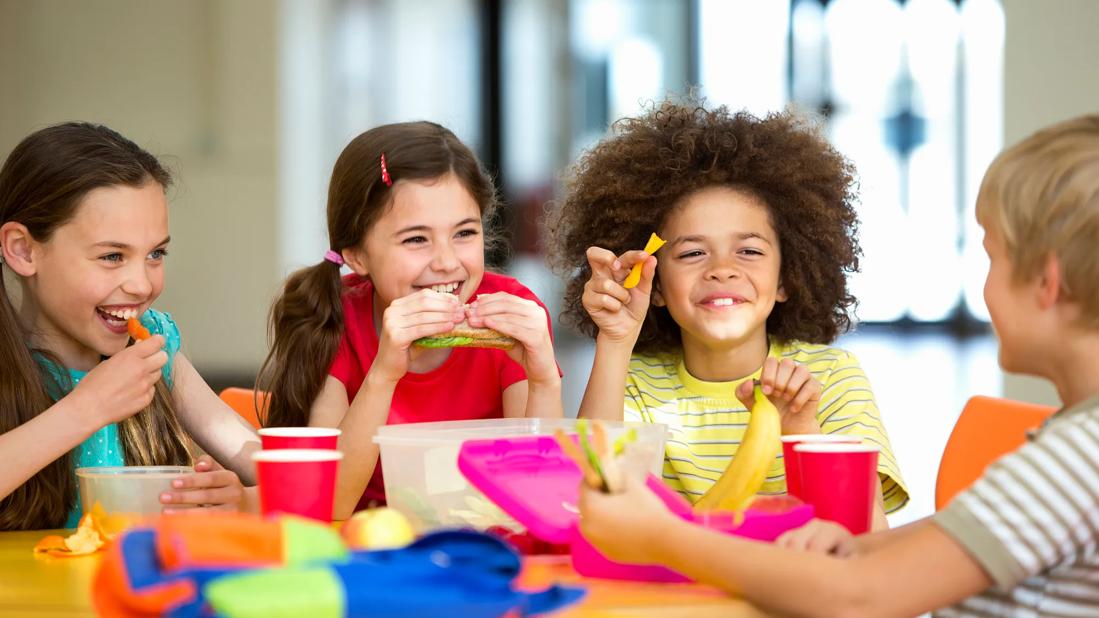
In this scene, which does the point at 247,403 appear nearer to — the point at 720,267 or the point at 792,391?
the point at 720,267

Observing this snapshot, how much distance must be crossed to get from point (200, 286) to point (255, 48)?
5.19ft

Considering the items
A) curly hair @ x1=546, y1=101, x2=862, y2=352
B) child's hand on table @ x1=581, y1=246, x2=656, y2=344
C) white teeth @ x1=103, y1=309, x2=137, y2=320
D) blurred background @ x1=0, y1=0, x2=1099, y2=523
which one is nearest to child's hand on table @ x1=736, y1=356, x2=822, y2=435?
child's hand on table @ x1=581, y1=246, x2=656, y2=344

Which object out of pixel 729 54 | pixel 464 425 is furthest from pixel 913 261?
pixel 464 425

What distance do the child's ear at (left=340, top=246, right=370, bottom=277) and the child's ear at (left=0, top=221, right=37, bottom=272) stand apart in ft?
1.78

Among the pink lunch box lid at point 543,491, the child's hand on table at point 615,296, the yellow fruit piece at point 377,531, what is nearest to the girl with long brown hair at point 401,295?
the child's hand on table at point 615,296

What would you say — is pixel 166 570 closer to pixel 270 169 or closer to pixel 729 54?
pixel 270 169

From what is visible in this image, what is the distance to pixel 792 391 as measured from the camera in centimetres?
170

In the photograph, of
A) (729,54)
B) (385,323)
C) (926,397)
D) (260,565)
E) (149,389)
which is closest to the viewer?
(260,565)

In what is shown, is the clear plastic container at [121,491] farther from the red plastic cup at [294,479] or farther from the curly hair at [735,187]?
the curly hair at [735,187]

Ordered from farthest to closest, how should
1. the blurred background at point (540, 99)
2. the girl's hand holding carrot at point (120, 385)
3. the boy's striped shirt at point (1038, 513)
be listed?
the blurred background at point (540, 99), the girl's hand holding carrot at point (120, 385), the boy's striped shirt at point (1038, 513)

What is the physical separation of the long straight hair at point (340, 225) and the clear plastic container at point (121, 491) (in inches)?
22.5

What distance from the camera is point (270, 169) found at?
7.55 metres

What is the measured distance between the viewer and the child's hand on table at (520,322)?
1.88 metres

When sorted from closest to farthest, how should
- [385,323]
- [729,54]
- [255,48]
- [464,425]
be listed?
[464,425] → [385,323] → [255,48] → [729,54]
